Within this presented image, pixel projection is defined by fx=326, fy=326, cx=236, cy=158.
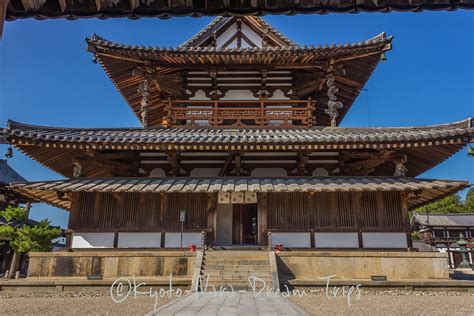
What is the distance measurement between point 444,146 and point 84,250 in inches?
528

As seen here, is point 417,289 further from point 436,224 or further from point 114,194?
point 436,224

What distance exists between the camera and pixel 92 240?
1184cm

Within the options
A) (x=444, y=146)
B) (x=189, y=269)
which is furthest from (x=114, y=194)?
(x=444, y=146)

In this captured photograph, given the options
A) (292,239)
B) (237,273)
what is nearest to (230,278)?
(237,273)

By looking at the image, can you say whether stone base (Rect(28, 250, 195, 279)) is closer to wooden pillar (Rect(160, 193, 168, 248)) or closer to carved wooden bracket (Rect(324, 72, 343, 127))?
wooden pillar (Rect(160, 193, 168, 248))

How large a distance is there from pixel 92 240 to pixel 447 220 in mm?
45490

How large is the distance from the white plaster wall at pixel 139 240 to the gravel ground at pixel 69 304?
2289 millimetres

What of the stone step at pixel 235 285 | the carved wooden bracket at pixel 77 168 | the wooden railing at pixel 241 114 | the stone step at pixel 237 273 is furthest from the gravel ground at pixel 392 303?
the carved wooden bracket at pixel 77 168

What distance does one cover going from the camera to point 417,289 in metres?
9.88

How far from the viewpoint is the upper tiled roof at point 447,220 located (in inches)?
1628

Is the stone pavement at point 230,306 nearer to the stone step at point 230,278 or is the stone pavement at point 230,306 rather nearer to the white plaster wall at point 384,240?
A: the stone step at point 230,278

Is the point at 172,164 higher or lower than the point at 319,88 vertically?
lower

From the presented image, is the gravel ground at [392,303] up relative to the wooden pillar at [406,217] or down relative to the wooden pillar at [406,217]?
down

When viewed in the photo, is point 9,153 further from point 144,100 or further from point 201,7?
point 201,7
